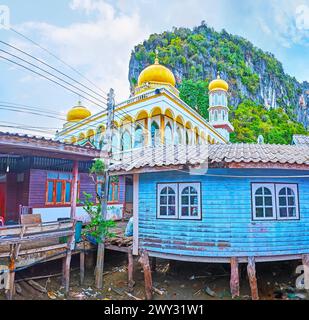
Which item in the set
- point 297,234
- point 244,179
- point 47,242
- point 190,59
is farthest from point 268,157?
point 190,59

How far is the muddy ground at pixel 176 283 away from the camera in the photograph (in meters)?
7.80

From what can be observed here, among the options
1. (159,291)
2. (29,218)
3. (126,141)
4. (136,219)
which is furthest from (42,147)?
(126,141)

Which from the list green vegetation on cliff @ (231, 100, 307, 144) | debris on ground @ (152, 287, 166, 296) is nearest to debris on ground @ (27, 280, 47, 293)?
debris on ground @ (152, 287, 166, 296)

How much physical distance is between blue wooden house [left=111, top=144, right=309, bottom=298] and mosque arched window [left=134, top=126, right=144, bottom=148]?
37.0ft

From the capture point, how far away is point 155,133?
1938 centimetres

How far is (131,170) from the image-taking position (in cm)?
816

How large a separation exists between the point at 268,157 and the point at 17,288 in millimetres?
8492

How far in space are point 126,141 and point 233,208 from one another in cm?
1390

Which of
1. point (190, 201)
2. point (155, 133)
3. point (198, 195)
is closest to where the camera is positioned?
point (198, 195)

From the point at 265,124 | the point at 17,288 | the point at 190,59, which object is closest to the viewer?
the point at 17,288

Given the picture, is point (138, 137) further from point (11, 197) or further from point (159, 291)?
point (159, 291)

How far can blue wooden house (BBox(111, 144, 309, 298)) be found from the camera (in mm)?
7348
